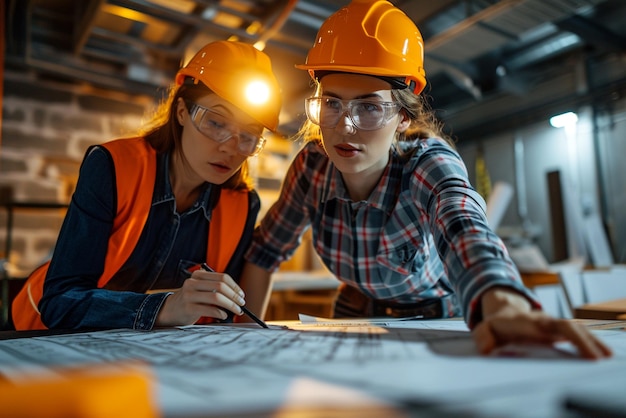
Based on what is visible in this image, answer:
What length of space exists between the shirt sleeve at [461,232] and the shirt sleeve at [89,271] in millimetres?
674

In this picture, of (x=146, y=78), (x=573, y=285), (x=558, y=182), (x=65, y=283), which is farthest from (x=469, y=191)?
(x=146, y=78)

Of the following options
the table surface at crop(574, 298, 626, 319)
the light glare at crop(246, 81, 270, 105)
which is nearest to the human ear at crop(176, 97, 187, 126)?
the light glare at crop(246, 81, 270, 105)

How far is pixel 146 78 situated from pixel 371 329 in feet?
14.2

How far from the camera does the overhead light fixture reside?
5.28m

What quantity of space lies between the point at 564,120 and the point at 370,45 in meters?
4.96

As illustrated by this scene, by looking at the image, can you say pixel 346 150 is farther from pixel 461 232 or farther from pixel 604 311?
pixel 604 311

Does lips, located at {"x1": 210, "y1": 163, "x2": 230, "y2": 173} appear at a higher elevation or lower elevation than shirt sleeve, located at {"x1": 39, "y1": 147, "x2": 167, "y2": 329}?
higher

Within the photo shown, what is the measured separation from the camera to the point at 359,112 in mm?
1274

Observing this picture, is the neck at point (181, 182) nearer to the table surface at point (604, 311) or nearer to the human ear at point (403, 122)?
the human ear at point (403, 122)

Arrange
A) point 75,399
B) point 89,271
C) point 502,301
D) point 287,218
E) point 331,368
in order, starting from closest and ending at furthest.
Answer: point 75,399, point 331,368, point 502,301, point 89,271, point 287,218

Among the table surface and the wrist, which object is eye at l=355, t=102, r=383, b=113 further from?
the table surface

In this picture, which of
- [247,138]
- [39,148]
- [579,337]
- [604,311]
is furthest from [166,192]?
[39,148]

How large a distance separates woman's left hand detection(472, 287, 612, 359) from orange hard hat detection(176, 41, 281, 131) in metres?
0.95

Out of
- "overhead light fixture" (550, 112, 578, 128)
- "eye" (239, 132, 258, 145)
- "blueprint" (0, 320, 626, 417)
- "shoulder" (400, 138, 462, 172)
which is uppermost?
"overhead light fixture" (550, 112, 578, 128)
